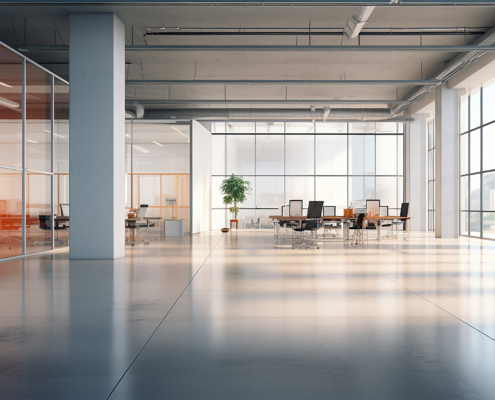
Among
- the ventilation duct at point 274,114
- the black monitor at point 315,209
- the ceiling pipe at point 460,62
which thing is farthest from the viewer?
the ventilation duct at point 274,114

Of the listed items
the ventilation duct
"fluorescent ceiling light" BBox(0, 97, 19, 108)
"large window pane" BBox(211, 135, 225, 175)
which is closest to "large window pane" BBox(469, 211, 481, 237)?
the ventilation duct

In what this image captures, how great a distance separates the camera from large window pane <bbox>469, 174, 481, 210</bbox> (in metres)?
14.5

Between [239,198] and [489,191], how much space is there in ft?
30.2

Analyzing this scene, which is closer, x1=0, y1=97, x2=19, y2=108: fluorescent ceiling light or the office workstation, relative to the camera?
the office workstation

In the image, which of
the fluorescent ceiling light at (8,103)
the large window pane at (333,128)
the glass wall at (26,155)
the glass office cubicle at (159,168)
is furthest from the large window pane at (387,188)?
the fluorescent ceiling light at (8,103)

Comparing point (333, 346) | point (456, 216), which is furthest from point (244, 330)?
point (456, 216)

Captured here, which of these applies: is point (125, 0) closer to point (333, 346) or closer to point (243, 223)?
point (333, 346)

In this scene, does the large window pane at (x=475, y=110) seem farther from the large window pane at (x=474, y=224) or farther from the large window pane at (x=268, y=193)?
the large window pane at (x=268, y=193)

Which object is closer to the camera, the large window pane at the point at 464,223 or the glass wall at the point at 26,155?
the glass wall at the point at 26,155

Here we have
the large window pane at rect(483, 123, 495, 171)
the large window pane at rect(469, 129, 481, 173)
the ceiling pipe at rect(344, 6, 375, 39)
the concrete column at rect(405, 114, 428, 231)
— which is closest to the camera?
the ceiling pipe at rect(344, 6, 375, 39)

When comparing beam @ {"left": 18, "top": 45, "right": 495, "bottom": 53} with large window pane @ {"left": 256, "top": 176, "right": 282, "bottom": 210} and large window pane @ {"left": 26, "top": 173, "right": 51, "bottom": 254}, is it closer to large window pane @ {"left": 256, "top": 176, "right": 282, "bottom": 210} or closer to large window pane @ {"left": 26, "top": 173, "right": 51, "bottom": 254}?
large window pane @ {"left": 26, "top": 173, "right": 51, "bottom": 254}

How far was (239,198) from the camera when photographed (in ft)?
60.4

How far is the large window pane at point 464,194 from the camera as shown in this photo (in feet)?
50.2

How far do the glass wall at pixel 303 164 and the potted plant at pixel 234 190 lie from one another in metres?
1.31
